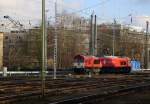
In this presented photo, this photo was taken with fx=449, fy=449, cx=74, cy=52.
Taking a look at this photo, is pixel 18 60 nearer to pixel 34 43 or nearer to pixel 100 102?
pixel 34 43

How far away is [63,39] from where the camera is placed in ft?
315

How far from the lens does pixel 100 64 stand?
6794 centimetres

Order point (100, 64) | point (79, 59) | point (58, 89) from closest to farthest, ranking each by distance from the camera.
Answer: point (58, 89), point (79, 59), point (100, 64)

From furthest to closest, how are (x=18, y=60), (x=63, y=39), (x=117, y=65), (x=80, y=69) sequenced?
(x=63, y=39) → (x=18, y=60) → (x=117, y=65) → (x=80, y=69)

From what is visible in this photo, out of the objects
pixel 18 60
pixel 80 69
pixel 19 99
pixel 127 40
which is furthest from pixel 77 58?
pixel 127 40

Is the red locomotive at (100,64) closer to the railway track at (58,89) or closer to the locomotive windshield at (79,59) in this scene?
the locomotive windshield at (79,59)

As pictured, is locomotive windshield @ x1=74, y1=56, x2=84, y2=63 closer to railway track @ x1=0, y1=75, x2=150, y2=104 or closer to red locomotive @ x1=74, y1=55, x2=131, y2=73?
red locomotive @ x1=74, y1=55, x2=131, y2=73

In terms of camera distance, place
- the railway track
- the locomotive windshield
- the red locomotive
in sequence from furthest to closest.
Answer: the red locomotive < the locomotive windshield < the railway track

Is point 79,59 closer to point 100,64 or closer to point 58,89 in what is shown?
point 100,64

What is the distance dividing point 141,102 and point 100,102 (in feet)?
5.88

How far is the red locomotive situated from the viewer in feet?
216

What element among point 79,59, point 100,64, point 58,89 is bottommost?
point 58,89

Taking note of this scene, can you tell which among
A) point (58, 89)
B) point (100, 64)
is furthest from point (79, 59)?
point (58, 89)

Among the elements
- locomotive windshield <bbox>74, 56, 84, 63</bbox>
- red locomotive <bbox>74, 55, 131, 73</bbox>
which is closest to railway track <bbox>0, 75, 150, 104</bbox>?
locomotive windshield <bbox>74, 56, 84, 63</bbox>
